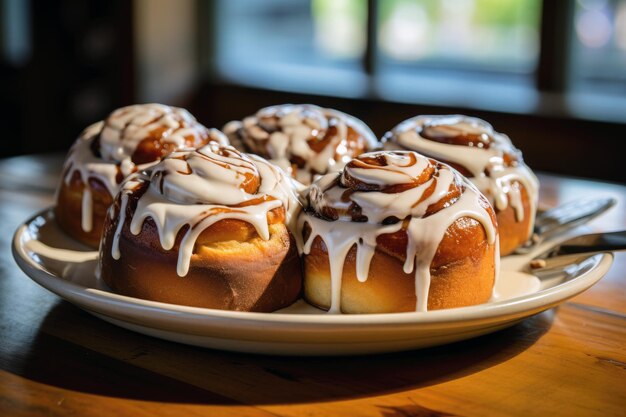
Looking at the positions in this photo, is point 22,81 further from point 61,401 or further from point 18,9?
point 61,401

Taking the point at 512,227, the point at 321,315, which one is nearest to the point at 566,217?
the point at 512,227

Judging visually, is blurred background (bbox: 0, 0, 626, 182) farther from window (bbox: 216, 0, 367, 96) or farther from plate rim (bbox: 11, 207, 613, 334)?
plate rim (bbox: 11, 207, 613, 334)

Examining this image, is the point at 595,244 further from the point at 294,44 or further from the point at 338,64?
the point at 294,44

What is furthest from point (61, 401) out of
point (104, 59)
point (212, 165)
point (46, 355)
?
point (104, 59)

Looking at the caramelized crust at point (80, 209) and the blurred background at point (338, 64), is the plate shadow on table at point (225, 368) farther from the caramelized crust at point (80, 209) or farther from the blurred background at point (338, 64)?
the blurred background at point (338, 64)

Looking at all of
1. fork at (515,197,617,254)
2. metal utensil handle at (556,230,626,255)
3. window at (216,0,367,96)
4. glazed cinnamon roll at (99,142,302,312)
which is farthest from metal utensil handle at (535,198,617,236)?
window at (216,0,367,96)

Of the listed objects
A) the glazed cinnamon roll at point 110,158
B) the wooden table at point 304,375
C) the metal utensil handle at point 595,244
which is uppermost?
the glazed cinnamon roll at point 110,158

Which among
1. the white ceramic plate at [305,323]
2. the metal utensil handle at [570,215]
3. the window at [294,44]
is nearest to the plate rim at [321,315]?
the white ceramic plate at [305,323]
